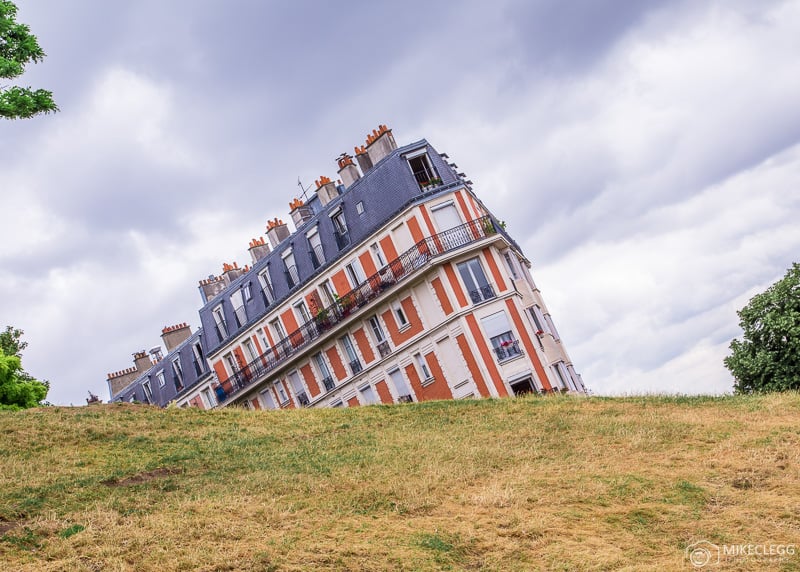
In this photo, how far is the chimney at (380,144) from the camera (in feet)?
153

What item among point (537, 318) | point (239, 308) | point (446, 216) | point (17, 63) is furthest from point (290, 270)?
point (17, 63)

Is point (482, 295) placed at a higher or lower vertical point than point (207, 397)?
lower

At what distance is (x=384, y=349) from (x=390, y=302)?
2.71 metres

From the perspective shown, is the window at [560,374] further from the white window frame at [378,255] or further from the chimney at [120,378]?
the chimney at [120,378]

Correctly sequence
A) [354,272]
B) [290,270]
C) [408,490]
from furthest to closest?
[290,270] < [354,272] < [408,490]

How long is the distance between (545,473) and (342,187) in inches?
1345

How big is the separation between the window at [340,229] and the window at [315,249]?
1487 millimetres

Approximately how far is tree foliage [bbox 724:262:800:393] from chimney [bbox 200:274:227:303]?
36.6 m

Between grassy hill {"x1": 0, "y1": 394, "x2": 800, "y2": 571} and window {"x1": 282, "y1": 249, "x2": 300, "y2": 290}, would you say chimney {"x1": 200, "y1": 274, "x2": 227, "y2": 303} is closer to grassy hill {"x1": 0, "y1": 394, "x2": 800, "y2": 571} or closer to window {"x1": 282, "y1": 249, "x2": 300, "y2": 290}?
window {"x1": 282, "y1": 249, "x2": 300, "y2": 290}

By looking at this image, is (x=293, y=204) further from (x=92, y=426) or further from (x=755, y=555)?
(x=755, y=555)

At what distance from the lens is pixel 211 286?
2447 inches

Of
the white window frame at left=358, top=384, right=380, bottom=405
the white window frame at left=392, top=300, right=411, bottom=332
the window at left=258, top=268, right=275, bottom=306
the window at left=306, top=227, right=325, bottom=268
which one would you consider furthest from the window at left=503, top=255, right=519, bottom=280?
the window at left=258, top=268, right=275, bottom=306

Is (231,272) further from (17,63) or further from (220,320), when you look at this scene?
(17,63)

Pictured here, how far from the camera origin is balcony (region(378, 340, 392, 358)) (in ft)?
148
